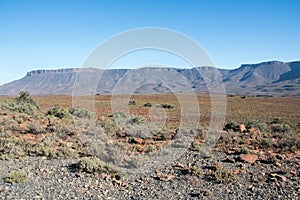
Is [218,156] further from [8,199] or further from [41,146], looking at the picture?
[8,199]

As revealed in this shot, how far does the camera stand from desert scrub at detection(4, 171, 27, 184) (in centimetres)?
794

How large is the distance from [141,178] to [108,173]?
870mm

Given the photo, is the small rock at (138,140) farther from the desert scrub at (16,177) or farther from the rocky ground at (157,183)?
the desert scrub at (16,177)

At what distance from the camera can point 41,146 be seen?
37.2 ft

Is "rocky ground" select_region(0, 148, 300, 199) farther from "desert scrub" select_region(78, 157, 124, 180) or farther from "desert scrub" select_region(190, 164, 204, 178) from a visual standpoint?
"desert scrub" select_region(78, 157, 124, 180)

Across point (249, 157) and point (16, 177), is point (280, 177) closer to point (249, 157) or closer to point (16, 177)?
point (249, 157)

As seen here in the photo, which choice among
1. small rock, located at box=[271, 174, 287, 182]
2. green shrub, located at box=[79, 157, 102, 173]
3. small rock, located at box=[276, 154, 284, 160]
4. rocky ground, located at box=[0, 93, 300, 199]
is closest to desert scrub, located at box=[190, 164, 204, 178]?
rocky ground, located at box=[0, 93, 300, 199]

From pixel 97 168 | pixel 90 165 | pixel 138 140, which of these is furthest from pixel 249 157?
pixel 90 165

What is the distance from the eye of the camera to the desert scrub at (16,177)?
7943 millimetres

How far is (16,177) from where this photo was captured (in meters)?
8.05

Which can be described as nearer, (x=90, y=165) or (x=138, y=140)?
(x=90, y=165)

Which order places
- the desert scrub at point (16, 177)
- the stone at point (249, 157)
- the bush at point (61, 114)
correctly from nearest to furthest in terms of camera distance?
the desert scrub at point (16, 177) → the stone at point (249, 157) → the bush at point (61, 114)

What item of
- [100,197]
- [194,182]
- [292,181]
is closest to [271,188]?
[292,181]

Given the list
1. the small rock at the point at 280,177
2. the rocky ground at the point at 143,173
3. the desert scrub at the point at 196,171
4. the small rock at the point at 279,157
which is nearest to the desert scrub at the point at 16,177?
the rocky ground at the point at 143,173
